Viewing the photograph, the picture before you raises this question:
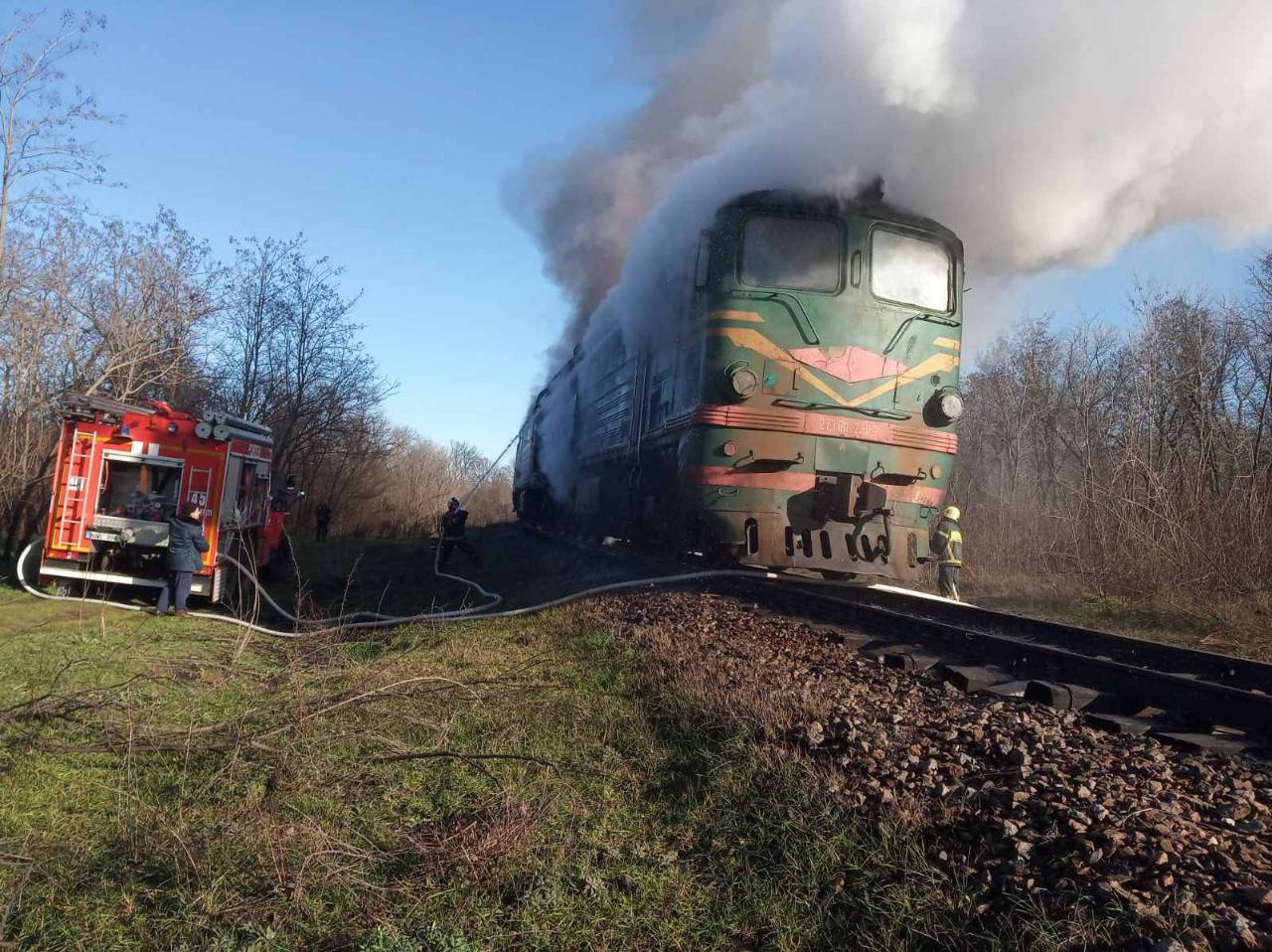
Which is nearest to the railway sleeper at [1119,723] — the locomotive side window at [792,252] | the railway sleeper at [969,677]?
the railway sleeper at [969,677]

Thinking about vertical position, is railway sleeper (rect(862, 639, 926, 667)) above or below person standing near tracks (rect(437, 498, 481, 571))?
→ below

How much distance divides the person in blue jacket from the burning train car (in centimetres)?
501

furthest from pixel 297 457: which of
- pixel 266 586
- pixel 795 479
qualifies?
pixel 795 479

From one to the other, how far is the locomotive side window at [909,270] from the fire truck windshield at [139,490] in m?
8.24

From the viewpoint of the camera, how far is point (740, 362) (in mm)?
8688

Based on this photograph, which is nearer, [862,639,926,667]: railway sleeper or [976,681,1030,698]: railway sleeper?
[976,681,1030,698]: railway sleeper

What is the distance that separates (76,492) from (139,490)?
2.05ft

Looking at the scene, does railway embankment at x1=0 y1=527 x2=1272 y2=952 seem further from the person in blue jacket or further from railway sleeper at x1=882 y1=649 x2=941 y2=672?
the person in blue jacket

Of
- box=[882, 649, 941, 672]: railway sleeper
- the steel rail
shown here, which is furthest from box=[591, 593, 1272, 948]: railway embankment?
the steel rail

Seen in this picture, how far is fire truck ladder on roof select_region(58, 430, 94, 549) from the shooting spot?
9.88 m

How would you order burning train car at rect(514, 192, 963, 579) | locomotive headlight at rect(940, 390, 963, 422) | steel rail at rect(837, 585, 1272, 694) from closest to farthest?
steel rail at rect(837, 585, 1272, 694), burning train car at rect(514, 192, 963, 579), locomotive headlight at rect(940, 390, 963, 422)

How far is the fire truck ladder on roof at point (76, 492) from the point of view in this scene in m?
9.88

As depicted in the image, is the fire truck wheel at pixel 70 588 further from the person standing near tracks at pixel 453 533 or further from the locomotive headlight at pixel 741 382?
the locomotive headlight at pixel 741 382

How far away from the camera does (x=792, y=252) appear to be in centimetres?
920
